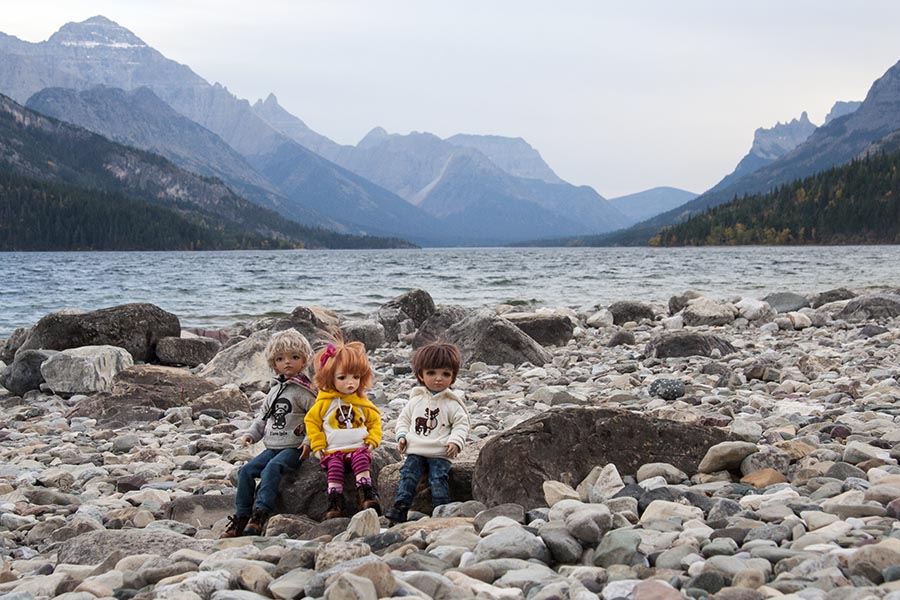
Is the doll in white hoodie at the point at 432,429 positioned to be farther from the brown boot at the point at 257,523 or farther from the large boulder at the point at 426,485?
the brown boot at the point at 257,523

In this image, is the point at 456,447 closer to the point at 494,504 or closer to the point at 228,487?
the point at 494,504

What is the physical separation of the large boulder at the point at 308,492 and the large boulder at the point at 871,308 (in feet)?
44.9

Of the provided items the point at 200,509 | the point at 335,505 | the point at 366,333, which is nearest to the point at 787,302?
the point at 366,333

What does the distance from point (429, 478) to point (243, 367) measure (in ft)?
22.6

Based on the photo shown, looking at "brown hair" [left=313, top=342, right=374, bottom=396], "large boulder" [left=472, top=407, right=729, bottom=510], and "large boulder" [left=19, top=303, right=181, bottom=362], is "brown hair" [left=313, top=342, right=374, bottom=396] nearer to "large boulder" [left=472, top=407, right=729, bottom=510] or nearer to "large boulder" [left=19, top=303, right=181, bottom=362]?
"large boulder" [left=472, top=407, right=729, bottom=510]

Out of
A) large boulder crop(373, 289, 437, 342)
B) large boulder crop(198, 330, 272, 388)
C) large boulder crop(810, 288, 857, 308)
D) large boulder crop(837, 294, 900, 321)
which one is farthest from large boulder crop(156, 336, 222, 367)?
large boulder crop(810, 288, 857, 308)

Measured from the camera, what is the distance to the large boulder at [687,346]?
459 inches

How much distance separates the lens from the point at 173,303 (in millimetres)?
29109

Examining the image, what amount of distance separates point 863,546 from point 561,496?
177 centimetres

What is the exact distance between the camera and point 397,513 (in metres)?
5.10

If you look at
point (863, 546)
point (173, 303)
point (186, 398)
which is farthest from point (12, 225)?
point (863, 546)

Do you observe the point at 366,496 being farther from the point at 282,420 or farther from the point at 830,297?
the point at 830,297

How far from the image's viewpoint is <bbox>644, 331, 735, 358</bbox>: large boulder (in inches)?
459

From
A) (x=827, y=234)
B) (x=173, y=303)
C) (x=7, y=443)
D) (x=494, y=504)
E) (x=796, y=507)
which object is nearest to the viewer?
(x=796, y=507)
